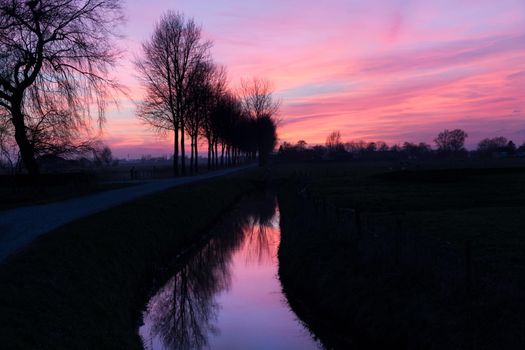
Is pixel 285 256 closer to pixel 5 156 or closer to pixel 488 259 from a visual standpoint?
pixel 488 259

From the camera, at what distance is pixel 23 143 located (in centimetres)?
2550

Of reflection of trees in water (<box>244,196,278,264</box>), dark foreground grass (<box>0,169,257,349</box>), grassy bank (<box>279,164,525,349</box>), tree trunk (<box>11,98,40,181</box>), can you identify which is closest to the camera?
dark foreground grass (<box>0,169,257,349</box>)

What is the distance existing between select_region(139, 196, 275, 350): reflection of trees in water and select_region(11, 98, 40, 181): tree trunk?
10.5 metres

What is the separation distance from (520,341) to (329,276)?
6.17 meters

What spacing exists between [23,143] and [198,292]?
15489 millimetres

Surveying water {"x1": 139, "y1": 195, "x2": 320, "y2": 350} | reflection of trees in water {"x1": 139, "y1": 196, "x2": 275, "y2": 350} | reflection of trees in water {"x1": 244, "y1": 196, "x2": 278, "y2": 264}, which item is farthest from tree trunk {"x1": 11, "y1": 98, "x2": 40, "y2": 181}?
reflection of trees in water {"x1": 244, "y1": 196, "x2": 278, "y2": 264}

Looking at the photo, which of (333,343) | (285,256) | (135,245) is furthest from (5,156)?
(333,343)

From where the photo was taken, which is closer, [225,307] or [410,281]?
[410,281]

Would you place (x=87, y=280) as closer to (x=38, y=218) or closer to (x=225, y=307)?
(x=225, y=307)

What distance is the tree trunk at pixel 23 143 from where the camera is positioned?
81.5 ft

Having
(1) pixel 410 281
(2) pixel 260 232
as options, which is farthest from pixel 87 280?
(2) pixel 260 232

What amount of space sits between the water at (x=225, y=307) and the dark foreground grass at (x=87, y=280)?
2.38 ft

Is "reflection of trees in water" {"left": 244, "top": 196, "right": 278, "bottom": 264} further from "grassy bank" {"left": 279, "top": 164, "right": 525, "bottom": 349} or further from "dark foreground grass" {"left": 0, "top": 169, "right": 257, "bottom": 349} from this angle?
"dark foreground grass" {"left": 0, "top": 169, "right": 257, "bottom": 349}

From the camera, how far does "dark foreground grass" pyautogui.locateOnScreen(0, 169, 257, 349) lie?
26.2ft
